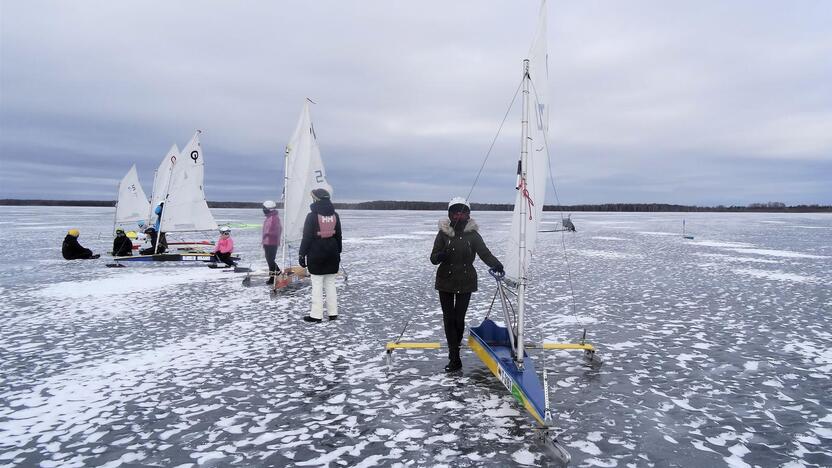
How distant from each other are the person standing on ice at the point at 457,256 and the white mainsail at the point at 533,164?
44cm

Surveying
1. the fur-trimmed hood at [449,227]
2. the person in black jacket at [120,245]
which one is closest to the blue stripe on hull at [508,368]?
the fur-trimmed hood at [449,227]

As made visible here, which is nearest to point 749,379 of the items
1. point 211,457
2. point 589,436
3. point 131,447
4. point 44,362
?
point 589,436

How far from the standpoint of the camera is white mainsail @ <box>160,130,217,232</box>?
17.0 m

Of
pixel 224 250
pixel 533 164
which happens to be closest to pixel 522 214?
pixel 533 164

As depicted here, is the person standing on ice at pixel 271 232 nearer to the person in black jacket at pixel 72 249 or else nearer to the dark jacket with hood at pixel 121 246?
the dark jacket with hood at pixel 121 246

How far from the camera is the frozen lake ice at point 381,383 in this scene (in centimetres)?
434

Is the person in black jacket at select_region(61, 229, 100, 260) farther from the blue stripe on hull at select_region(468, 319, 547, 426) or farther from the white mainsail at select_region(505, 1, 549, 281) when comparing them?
the white mainsail at select_region(505, 1, 549, 281)

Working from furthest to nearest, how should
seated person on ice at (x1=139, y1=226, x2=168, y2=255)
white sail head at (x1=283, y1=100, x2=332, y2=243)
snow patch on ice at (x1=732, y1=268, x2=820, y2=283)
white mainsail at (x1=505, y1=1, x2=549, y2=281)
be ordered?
seated person on ice at (x1=139, y1=226, x2=168, y2=255)
snow patch on ice at (x1=732, y1=268, x2=820, y2=283)
white sail head at (x1=283, y1=100, x2=332, y2=243)
white mainsail at (x1=505, y1=1, x2=549, y2=281)

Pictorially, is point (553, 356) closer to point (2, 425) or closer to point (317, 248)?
point (317, 248)

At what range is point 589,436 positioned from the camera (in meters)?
4.59

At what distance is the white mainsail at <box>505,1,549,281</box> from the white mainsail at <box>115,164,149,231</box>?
22368 mm

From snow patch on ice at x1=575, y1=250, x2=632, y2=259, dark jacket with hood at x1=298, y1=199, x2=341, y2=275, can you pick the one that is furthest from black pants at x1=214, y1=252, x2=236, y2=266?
snow patch on ice at x1=575, y1=250, x2=632, y2=259

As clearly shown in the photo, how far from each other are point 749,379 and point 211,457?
21.2 feet

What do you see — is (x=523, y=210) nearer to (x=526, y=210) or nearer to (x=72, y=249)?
(x=526, y=210)
